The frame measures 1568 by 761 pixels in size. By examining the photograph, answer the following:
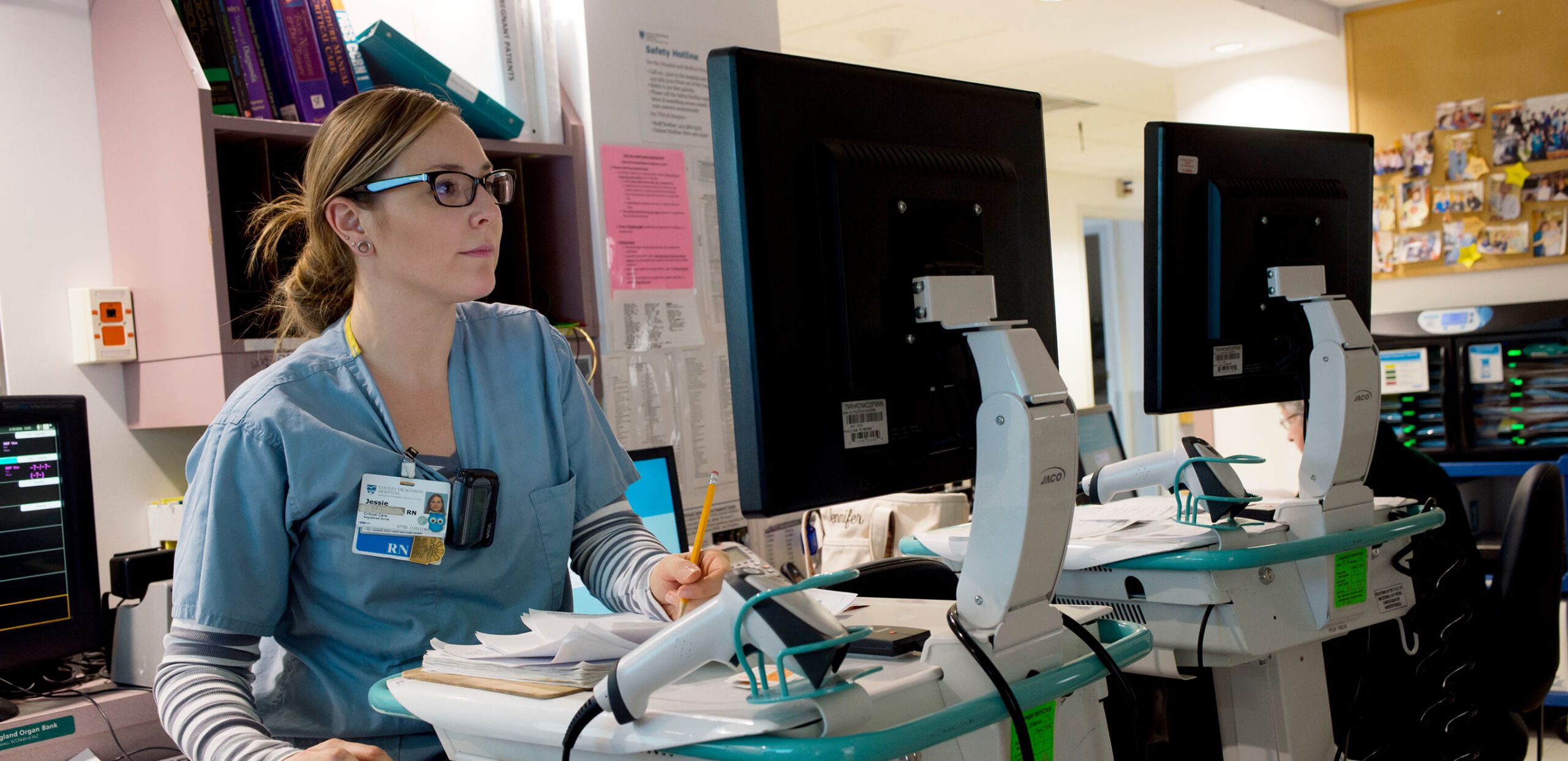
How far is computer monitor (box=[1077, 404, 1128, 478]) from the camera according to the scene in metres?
3.50

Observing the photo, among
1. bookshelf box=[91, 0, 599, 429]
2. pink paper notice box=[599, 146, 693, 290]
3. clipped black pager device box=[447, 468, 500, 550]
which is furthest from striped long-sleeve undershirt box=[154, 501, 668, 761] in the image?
pink paper notice box=[599, 146, 693, 290]

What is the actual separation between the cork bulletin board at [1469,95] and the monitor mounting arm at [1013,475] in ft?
13.2

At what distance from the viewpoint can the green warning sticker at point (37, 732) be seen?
62.9 inches

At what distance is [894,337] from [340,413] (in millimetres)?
697

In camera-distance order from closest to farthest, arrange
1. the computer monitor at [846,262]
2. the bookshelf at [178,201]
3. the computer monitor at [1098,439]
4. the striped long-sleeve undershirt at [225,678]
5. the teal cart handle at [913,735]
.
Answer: the teal cart handle at [913,735] < the computer monitor at [846,262] < the striped long-sleeve undershirt at [225,678] < the bookshelf at [178,201] < the computer monitor at [1098,439]

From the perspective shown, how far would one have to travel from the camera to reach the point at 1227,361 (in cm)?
176

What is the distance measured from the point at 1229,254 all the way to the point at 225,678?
4.68 ft

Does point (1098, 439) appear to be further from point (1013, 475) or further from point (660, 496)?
point (1013, 475)

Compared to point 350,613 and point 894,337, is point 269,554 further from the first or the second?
point 894,337

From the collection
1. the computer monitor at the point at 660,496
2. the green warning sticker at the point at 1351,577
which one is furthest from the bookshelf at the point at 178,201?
the green warning sticker at the point at 1351,577

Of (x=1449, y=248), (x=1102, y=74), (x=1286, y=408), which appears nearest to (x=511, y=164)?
(x=1286, y=408)

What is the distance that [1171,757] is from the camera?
193 cm

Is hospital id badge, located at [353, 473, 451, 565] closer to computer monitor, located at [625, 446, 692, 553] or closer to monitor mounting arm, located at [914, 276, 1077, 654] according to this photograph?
monitor mounting arm, located at [914, 276, 1077, 654]

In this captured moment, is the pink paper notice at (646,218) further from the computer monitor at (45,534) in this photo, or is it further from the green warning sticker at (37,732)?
the green warning sticker at (37,732)
